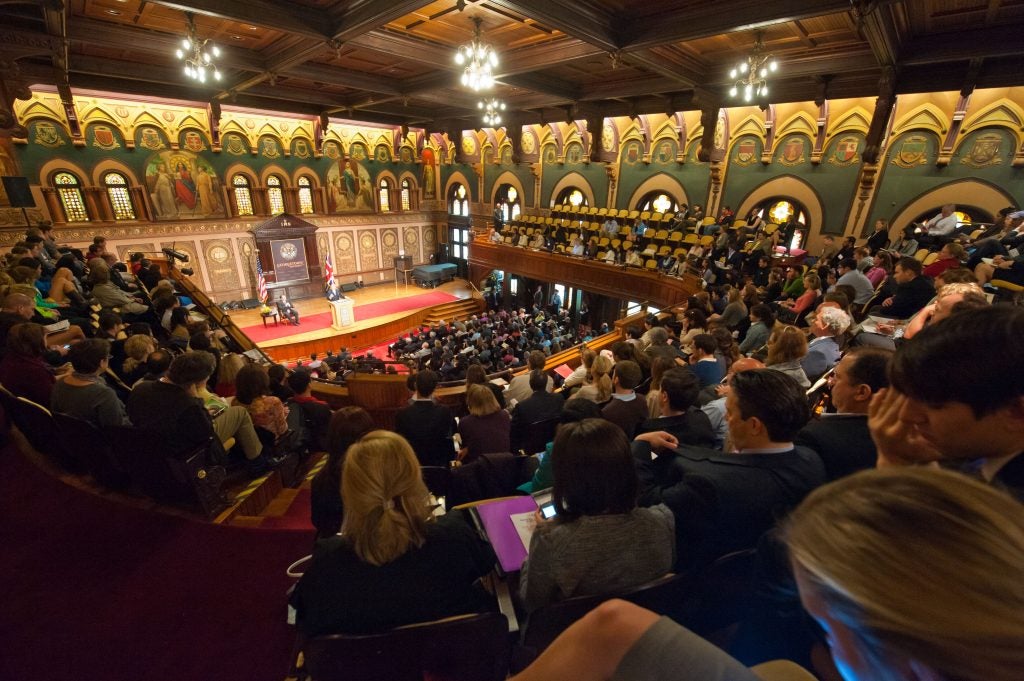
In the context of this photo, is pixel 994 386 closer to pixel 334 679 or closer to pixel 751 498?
pixel 751 498

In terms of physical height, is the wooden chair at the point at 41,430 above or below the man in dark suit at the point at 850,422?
below

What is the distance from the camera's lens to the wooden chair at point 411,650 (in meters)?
1.21

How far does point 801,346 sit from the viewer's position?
2.82 meters

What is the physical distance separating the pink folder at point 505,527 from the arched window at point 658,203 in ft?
40.3

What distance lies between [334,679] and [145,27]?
29.5 feet

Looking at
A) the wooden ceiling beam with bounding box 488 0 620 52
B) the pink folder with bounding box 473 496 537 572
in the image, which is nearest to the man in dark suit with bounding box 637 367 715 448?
the pink folder with bounding box 473 496 537 572

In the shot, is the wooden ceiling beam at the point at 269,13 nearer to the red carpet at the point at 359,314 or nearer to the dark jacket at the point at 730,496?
the dark jacket at the point at 730,496

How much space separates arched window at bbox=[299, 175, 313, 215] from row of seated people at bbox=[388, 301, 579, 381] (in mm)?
8569

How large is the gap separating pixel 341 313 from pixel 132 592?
11.8 meters

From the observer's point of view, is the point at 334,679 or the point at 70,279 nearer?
the point at 334,679

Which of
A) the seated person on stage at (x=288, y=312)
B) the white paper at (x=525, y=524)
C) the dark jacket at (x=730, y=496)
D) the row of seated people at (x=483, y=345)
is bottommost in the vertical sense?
the seated person on stage at (x=288, y=312)

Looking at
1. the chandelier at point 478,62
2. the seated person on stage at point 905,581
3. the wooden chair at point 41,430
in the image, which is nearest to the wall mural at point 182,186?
the chandelier at point 478,62

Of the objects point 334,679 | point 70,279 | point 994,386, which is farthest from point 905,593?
point 70,279

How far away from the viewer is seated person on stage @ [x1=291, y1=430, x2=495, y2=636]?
1.32m
